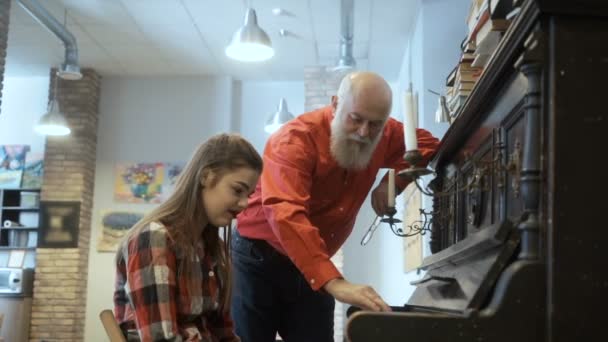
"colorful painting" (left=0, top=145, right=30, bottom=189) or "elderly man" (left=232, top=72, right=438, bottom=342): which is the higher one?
"colorful painting" (left=0, top=145, right=30, bottom=189)

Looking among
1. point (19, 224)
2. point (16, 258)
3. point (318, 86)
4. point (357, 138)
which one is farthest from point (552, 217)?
point (19, 224)

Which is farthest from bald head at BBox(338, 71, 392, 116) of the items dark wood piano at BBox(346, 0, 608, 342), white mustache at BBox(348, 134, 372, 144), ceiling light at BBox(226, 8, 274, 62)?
ceiling light at BBox(226, 8, 274, 62)

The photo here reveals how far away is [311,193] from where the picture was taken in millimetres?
2451

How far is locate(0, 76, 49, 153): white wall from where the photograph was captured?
9461 mm

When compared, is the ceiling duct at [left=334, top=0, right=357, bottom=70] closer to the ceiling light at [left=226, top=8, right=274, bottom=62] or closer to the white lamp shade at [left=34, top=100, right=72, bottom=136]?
the ceiling light at [left=226, top=8, right=274, bottom=62]

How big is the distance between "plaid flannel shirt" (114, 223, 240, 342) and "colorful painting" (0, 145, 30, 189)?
815cm

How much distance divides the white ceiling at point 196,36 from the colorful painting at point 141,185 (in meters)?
1.32

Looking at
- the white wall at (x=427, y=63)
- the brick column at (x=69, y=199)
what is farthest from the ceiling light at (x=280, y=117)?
the brick column at (x=69, y=199)

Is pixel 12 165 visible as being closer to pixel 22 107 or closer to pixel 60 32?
pixel 22 107

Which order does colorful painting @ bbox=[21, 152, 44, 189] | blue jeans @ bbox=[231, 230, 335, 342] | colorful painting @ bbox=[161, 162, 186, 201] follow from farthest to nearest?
colorful painting @ bbox=[21, 152, 44, 189] → colorful painting @ bbox=[161, 162, 186, 201] → blue jeans @ bbox=[231, 230, 335, 342]

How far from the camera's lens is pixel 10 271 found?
852 centimetres

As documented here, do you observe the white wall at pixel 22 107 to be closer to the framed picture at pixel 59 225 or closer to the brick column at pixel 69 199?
the brick column at pixel 69 199

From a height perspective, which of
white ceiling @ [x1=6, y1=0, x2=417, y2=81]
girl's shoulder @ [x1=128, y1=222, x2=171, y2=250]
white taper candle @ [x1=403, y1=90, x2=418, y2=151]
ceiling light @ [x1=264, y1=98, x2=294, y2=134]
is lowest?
girl's shoulder @ [x1=128, y1=222, x2=171, y2=250]

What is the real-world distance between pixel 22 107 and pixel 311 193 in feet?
26.7
